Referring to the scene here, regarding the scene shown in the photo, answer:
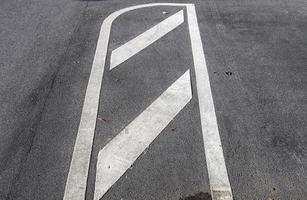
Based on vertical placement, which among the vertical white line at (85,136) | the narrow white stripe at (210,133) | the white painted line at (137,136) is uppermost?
the vertical white line at (85,136)

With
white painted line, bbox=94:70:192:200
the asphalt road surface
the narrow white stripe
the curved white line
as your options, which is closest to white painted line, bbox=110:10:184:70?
the asphalt road surface

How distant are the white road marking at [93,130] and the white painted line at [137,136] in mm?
208

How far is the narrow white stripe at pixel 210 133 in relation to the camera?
174 inches

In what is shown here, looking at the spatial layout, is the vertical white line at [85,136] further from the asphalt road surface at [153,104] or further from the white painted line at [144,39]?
the white painted line at [144,39]

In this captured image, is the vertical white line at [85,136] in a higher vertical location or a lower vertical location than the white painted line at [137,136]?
higher

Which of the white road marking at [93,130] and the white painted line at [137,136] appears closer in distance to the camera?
the white road marking at [93,130]

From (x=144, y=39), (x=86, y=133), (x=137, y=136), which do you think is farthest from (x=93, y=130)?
(x=144, y=39)

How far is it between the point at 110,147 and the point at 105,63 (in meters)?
2.20

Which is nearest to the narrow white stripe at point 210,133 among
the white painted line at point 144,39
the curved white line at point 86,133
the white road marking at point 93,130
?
the white road marking at point 93,130

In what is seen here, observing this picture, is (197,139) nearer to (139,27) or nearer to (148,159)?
(148,159)

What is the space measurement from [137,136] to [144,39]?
2.93 m

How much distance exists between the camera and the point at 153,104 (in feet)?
18.8

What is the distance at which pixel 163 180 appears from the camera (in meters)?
4.50

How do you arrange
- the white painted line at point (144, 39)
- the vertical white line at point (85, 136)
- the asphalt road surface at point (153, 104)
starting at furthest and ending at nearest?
the white painted line at point (144, 39) → the asphalt road surface at point (153, 104) → the vertical white line at point (85, 136)
